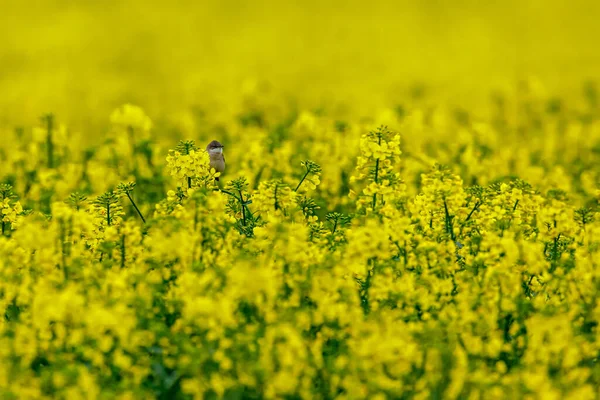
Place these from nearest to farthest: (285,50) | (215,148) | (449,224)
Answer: (449,224) → (215,148) → (285,50)

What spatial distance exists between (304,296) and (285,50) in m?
13.9

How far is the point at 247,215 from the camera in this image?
233 inches

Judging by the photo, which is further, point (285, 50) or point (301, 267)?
point (285, 50)

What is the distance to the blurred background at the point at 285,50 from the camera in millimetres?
14086

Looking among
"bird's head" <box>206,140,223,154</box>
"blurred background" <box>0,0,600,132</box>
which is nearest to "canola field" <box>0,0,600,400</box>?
"bird's head" <box>206,140,223,154</box>

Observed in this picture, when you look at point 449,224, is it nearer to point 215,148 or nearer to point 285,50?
point 215,148

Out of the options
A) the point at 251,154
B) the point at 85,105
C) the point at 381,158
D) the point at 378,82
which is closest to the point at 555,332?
the point at 381,158

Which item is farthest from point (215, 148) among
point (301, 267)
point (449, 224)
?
point (301, 267)

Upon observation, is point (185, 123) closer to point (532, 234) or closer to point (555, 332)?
point (532, 234)

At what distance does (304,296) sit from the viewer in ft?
15.1

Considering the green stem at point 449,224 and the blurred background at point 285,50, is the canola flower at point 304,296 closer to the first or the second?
the green stem at point 449,224

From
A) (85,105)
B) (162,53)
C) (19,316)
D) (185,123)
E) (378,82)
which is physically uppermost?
(162,53)

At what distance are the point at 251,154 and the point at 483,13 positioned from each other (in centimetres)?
1273

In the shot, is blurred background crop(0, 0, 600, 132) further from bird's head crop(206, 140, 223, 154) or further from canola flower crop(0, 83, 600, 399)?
canola flower crop(0, 83, 600, 399)
